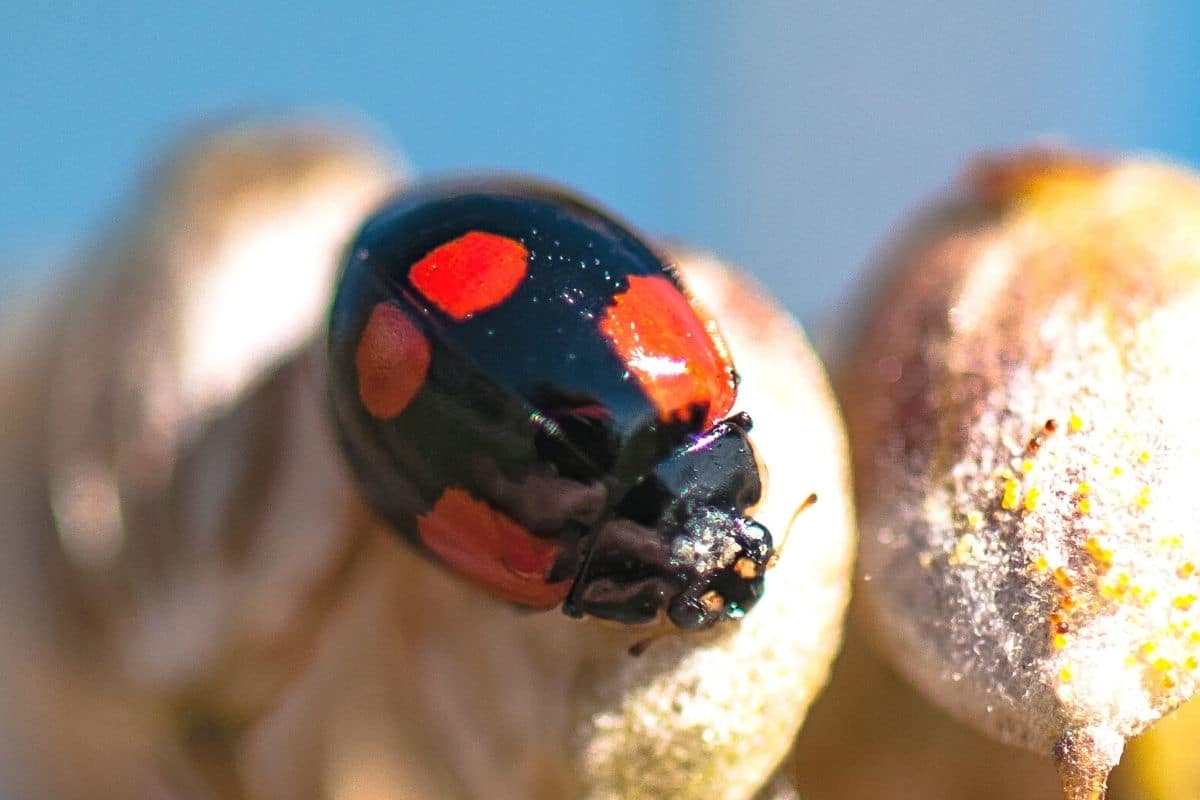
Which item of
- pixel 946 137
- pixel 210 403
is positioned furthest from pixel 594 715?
pixel 946 137

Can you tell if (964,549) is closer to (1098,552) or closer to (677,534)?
(1098,552)

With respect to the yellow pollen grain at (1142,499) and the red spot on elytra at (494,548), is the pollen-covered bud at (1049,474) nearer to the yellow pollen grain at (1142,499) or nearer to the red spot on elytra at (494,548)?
the yellow pollen grain at (1142,499)

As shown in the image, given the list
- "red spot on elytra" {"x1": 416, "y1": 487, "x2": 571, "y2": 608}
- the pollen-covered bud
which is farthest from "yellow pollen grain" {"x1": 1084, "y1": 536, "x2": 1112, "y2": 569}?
"red spot on elytra" {"x1": 416, "y1": 487, "x2": 571, "y2": 608}

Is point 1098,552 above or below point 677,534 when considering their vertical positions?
above

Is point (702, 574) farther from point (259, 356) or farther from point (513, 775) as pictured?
point (259, 356)

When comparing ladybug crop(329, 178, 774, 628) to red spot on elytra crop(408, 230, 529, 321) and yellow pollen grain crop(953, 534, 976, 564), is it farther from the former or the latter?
yellow pollen grain crop(953, 534, 976, 564)

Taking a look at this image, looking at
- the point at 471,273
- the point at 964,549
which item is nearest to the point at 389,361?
the point at 471,273

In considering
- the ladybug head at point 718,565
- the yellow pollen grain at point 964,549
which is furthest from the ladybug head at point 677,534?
the yellow pollen grain at point 964,549
